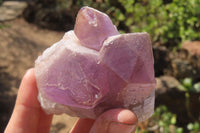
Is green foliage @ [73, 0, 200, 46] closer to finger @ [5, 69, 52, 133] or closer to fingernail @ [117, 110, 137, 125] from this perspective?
finger @ [5, 69, 52, 133]

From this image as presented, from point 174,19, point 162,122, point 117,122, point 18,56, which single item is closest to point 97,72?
point 117,122

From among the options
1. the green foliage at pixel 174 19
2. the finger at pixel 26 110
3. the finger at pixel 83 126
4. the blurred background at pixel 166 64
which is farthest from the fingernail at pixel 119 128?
the green foliage at pixel 174 19

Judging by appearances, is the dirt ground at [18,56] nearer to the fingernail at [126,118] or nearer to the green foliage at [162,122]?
the green foliage at [162,122]

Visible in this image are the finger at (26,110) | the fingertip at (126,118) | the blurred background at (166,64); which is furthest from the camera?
the blurred background at (166,64)

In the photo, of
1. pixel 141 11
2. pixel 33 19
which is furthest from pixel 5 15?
pixel 141 11

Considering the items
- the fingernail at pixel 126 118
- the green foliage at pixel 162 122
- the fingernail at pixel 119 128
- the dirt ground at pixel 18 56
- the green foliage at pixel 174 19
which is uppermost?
the fingernail at pixel 126 118

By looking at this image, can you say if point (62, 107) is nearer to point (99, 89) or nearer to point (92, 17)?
point (99, 89)

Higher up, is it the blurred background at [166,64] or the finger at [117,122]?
the finger at [117,122]
